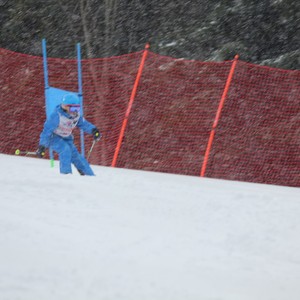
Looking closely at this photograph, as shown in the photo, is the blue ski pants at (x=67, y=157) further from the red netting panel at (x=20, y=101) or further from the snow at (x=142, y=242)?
the red netting panel at (x=20, y=101)

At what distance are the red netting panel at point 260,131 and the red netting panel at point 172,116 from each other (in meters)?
0.34

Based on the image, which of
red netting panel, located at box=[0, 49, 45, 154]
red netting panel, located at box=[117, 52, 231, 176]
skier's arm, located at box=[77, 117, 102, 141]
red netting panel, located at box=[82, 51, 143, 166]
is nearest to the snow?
skier's arm, located at box=[77, 117, 102, 141]

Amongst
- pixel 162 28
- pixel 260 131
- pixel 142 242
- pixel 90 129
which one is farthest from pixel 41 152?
pixel 162 28

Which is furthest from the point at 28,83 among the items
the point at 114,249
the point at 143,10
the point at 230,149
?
the point at 114,249

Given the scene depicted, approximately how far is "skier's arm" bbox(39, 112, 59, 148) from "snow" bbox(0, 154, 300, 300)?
61.5 inches

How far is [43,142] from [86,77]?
4.69m

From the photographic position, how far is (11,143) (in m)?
12.7

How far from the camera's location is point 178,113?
41.9 ft

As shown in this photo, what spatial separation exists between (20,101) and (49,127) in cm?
423

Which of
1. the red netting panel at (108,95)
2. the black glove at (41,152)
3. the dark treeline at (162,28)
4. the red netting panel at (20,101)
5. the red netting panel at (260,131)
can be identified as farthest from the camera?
the dark treeline at (162,28)

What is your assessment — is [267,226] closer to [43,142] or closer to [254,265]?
[254,265]

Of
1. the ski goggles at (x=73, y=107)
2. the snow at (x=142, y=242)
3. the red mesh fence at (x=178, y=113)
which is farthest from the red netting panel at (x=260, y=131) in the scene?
the snow at (x=142, y=242)

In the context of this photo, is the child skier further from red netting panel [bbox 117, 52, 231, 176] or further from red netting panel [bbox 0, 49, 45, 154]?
red netting panel [bbox 0, 49, 45, 154]

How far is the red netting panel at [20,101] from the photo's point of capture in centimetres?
1268
